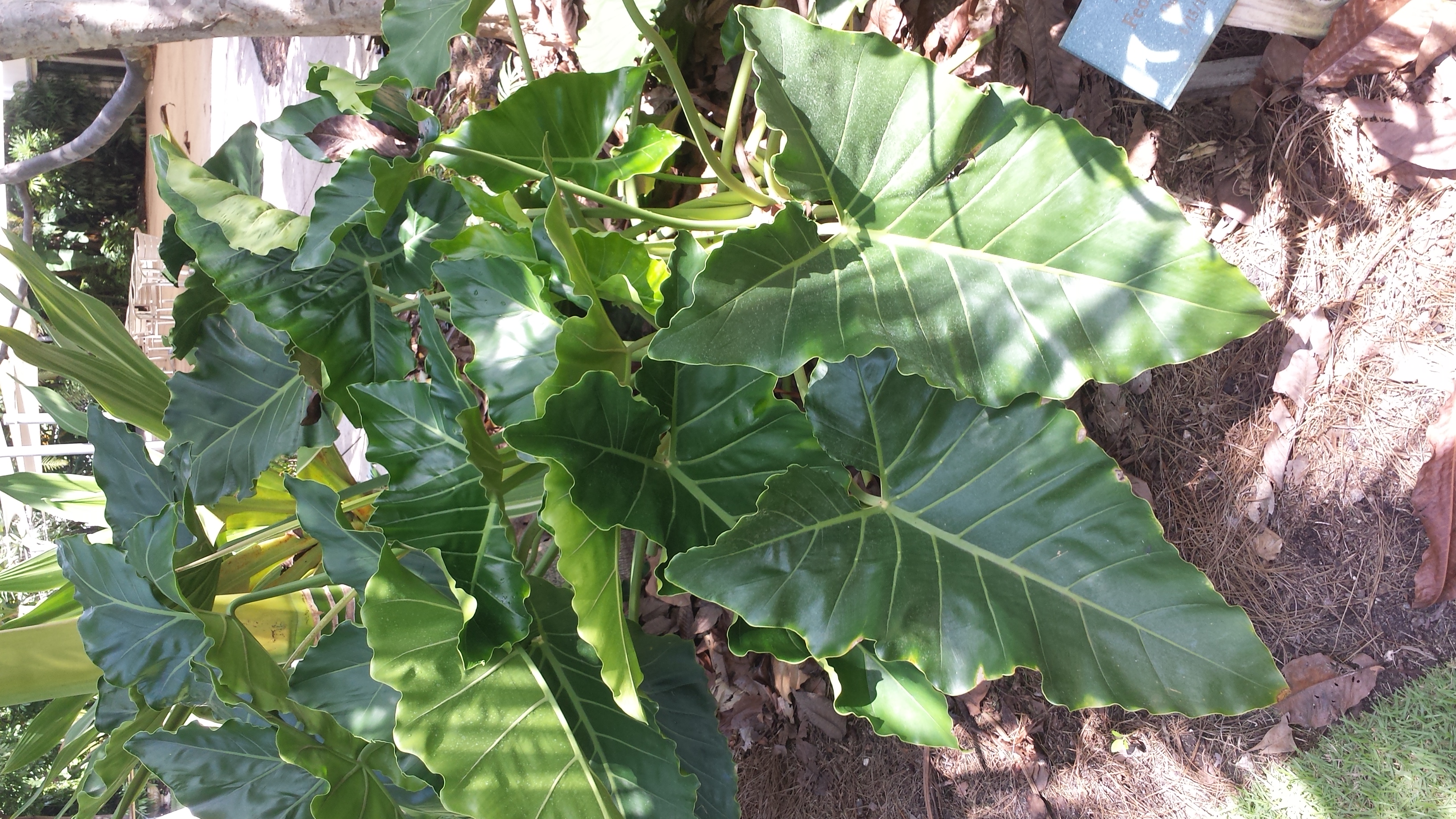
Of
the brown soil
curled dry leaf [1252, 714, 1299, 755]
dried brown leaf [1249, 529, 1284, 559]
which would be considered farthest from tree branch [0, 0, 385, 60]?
curled dry leaf [1252, 714, 1299, 755]

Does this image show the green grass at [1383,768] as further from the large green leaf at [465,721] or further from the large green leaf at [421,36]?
the large green leaf at [421,36]

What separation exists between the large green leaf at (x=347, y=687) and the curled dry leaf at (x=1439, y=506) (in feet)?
5.21

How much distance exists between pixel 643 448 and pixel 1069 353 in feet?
1.79

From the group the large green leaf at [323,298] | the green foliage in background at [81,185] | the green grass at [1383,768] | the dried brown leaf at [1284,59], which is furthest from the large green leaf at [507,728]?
the green foliage in background at [81,185]

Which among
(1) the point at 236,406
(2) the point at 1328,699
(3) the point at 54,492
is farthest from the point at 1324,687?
(3) the point at 54,492

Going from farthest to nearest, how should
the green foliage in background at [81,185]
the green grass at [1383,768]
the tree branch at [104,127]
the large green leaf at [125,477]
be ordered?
the green foliage in background at [81,185] < the tree branch at [104,127] < the large green leaf at [125,477] < the green grass at [1383,768]

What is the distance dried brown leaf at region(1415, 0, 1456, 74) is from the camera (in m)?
1.10

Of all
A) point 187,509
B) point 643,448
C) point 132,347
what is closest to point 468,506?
point 643,448

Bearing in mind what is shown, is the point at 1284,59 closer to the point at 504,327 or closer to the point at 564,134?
the point at 564,134

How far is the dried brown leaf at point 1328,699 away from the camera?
1.26 metres

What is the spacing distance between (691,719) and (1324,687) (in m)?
1.03

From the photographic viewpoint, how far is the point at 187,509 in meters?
1.32

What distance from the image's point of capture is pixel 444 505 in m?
1.13

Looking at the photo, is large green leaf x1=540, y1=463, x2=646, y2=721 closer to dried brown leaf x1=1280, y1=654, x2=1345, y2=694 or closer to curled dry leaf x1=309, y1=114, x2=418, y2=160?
curled dry leaf x1=309, y1=114, x2=418, y2=160
